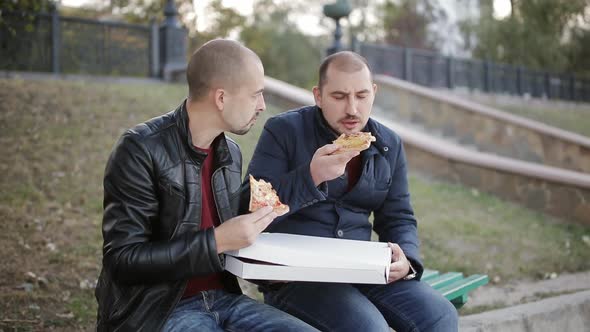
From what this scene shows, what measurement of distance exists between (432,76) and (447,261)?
14127mm

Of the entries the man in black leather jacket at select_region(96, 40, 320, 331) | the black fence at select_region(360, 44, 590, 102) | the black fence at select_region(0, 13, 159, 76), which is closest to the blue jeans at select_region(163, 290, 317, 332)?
the man in black leather jacket at select_region(96, 40, 320, 331)

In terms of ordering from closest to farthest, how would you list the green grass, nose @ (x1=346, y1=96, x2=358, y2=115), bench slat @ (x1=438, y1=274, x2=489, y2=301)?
nose @ (x1=346, y1=96, x2=358, y2=115) < bench slat @ (x1=438, y1=274, x2=489, y2=301) < the green grass

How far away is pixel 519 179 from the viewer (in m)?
8.60

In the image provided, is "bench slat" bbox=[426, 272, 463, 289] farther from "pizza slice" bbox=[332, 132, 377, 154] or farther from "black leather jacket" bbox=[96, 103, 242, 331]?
"black leather jacket" bbox=[96, 103, 242, 331]

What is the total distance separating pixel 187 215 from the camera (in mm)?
2553

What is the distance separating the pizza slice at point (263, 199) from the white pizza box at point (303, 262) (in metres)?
0.13

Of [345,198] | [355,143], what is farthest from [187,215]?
[345,198]

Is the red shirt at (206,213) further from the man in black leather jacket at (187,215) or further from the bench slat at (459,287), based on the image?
the bench slat at (459,287)

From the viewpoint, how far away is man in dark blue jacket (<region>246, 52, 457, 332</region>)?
3.01m

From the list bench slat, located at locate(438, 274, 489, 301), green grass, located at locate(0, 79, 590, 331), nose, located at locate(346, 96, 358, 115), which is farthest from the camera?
green grass, located at locate(0, 79, 590, 331)

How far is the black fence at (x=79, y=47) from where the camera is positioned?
39.0 feet

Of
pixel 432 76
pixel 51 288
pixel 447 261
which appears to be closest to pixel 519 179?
pixel 447 261

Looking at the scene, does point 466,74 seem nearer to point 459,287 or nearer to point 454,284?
point 454,284

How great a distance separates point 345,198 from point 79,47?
35.0 feet
